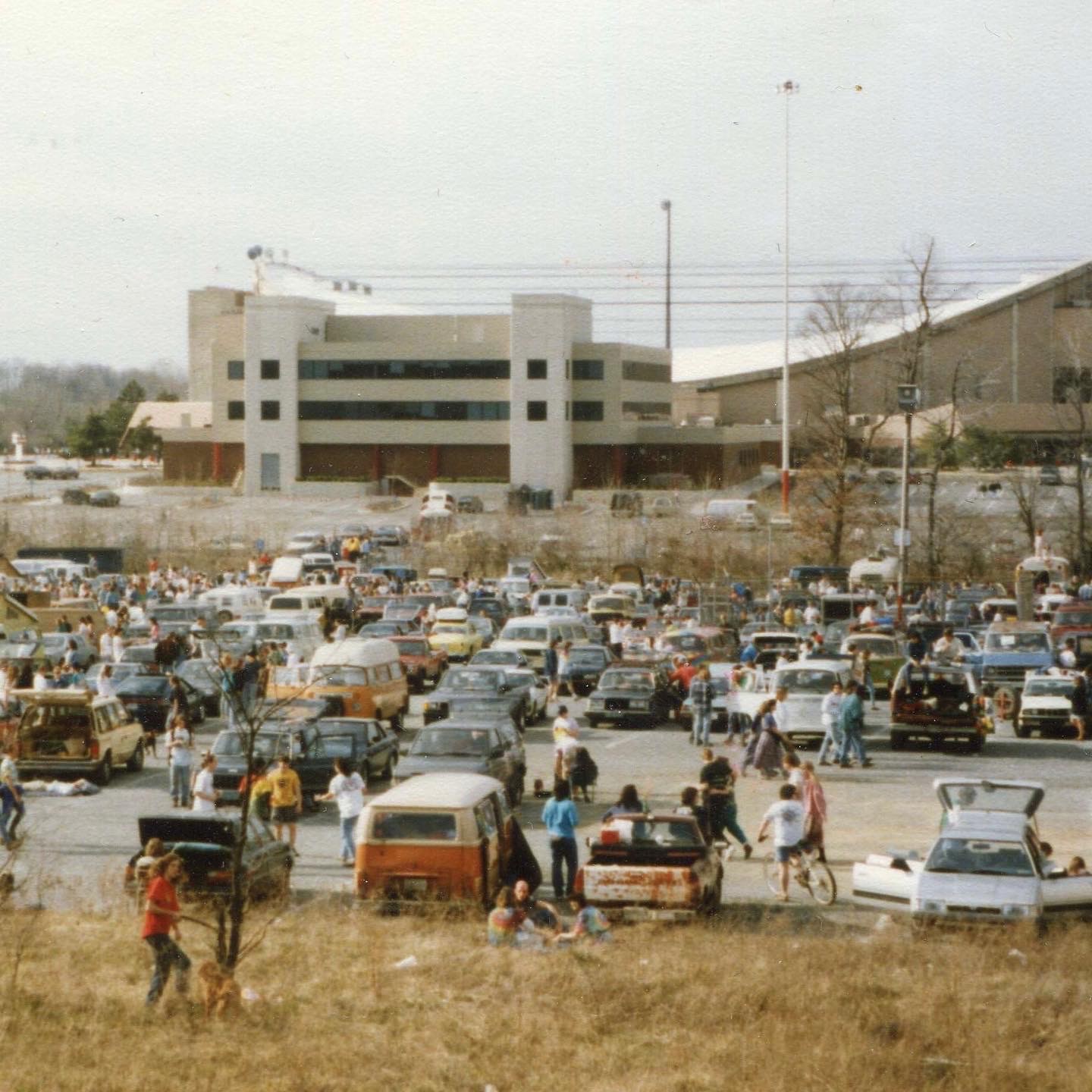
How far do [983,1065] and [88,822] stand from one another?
1402 cm

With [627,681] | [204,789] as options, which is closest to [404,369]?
[627,681]

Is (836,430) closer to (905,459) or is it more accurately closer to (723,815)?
(905,459)

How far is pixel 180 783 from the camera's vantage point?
25156 mm

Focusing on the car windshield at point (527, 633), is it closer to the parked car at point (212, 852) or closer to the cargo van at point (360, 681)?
the cargo van at point (360, 681)

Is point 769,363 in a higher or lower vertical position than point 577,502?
higher

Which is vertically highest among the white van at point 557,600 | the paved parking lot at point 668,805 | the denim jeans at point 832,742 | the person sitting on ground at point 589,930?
the white van at point 557,600

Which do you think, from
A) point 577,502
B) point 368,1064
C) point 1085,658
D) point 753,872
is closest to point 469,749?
point 753,872

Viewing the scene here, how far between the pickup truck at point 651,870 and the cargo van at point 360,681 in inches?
512

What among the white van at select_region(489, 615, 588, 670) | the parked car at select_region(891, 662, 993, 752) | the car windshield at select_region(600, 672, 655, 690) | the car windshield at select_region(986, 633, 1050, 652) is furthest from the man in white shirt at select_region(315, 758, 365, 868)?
the car windshield at select_region(986, 633, 1050, 652)

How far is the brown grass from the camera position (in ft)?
48.8

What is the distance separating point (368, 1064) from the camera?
15.1m

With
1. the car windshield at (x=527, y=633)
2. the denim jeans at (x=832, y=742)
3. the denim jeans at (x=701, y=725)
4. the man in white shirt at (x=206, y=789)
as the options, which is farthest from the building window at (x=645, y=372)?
the man in white shirt at (x=206, y=789)

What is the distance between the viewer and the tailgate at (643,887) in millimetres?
18422

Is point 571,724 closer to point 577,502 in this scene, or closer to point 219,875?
point 219,875
